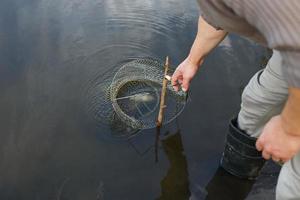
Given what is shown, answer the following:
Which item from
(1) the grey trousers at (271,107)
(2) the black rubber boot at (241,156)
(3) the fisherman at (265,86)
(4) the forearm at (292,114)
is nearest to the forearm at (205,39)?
(3) the fisherman at (265,86)

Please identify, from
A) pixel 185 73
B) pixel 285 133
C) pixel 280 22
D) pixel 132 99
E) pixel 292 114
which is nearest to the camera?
pixel 280 22

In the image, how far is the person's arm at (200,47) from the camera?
95.7 inches

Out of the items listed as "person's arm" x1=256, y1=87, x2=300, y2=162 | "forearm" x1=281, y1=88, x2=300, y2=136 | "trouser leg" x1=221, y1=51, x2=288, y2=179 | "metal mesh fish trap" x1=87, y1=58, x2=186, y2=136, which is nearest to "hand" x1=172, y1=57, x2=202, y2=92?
"trouser leg" x1=221, y1=51, x2=288, y2=179

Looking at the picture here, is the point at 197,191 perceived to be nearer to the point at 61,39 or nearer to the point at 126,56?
the point at 126,56

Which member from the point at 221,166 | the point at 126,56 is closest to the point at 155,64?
the point at 126,56

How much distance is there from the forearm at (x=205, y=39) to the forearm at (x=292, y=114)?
82cm

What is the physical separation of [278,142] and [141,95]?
1.99 m

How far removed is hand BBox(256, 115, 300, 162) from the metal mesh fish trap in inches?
63.7

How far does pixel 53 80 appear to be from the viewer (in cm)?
384

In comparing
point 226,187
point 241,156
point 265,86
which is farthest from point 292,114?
point 226,187

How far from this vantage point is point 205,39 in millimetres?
2498

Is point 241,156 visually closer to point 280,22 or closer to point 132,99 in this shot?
point 132,99

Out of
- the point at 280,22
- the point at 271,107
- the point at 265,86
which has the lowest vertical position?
the point at 271,107

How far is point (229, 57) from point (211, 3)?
2573 millimetres
